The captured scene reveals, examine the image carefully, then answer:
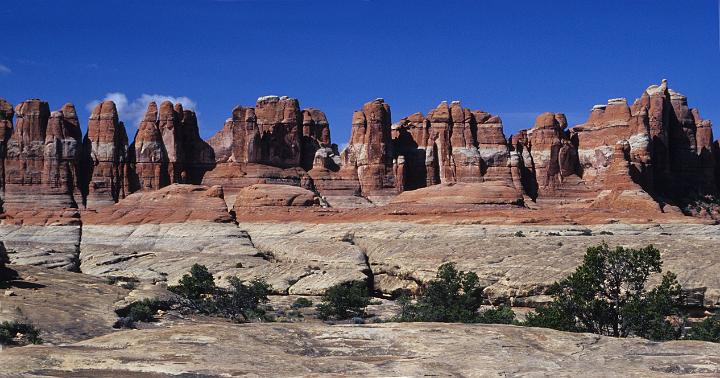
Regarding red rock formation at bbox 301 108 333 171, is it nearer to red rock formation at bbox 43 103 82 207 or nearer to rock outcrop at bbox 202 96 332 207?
rock outcrop at bbox 202 96 332 207

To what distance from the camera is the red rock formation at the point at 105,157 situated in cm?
9138

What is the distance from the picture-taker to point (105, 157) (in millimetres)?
93250

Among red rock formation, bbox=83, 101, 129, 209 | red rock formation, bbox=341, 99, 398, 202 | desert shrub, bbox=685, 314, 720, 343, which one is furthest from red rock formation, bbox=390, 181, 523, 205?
desert shrub, bbox=685, 314, 720, 343

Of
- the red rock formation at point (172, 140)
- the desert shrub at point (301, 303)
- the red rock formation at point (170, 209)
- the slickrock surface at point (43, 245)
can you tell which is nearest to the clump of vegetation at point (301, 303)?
the desert shrub at point (301, 303)

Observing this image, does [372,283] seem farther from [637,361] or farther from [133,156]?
[133,156]

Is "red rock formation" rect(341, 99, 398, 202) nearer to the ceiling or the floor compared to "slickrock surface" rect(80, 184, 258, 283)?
nearer to the ceiling

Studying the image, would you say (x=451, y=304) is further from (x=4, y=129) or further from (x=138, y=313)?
(x=4, y=129)

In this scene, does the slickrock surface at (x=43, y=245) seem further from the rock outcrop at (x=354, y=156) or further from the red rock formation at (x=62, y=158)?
the red rock formation at (x=62, y=158)

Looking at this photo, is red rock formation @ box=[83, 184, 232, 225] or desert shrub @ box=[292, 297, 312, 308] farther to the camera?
red rock formation @ box=[83, 184, 232, 225]

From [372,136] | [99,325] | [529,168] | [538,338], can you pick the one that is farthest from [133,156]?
[538,338]

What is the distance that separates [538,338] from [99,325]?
16.3 m

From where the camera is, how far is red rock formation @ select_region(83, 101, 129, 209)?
91.4 metres

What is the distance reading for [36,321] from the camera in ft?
83.5

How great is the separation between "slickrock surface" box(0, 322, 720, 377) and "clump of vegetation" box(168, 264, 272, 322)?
1955 centimetres
